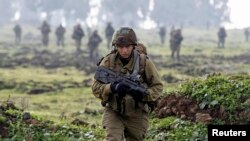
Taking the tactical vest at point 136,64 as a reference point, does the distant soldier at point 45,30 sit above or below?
above

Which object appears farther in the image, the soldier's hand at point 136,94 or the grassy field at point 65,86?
the grassy field at point 65,86

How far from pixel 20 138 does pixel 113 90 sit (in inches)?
138

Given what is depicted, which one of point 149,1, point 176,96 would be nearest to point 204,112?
point 176,96

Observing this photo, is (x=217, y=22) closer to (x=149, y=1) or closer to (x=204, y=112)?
(x=149, y=1)

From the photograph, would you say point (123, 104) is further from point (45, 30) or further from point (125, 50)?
point (45, 30)

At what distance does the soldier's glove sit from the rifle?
87 mm

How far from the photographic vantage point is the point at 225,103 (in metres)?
11.1

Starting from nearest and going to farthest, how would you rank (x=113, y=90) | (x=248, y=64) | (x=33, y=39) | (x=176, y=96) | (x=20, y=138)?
(x=113, y=90), (x=20, y=138), (x=176, y=96), (x=248, y=64), (x=33, y=39)

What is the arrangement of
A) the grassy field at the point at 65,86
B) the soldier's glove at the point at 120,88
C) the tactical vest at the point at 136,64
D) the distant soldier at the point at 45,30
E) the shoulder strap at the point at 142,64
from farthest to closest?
the distant soldier at the point at 45,30 → the grassy field at the point at 65,86 → the shoulder strap at the point at 142,64 → the tactical vest at the point at 136,64 → the soldier's glove at the point at 120,88

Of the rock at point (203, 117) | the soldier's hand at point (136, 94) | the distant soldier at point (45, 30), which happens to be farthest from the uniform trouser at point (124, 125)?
the distant soldier at point (45, 30)

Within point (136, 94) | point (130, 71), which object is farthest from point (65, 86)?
point (136, 94)

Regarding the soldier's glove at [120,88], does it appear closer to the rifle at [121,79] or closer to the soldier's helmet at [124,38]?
the rifle at [121,79]

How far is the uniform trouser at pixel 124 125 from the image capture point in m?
7.19

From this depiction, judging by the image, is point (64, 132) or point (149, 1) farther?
point (149, 1)
